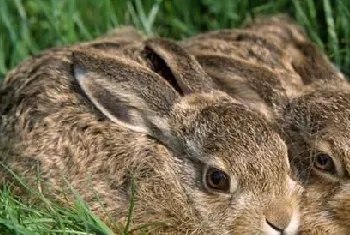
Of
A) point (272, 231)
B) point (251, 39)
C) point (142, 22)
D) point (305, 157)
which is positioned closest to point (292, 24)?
point (251, 39)

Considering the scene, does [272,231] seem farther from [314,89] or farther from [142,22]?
[142,22]

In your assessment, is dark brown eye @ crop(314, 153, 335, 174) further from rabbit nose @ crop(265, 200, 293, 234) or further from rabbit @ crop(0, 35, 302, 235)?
rabbit nose @ crop(265, 200, 293, 234)

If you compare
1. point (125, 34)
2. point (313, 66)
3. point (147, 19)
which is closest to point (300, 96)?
point (313, 66)

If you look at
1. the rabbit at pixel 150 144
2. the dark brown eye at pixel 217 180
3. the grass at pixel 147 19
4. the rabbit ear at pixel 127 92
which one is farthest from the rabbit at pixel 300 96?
the rabbit ear at pixel 127 92

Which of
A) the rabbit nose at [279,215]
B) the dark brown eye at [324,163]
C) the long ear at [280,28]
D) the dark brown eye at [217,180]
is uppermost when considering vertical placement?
the long ear at [280,28]

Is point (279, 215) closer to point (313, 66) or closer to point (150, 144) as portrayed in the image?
point (150, 144)

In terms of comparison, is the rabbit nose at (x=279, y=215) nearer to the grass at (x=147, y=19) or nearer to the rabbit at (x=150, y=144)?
the rabbit at (x=150, y=144)
